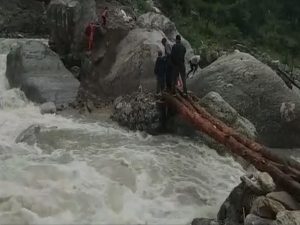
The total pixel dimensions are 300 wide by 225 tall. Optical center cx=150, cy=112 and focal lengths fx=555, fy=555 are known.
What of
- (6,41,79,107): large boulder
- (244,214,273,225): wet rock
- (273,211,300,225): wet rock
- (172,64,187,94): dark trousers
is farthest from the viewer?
(6,41,79,107): large boulder

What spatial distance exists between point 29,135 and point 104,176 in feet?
9.62

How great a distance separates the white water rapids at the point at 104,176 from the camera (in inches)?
377

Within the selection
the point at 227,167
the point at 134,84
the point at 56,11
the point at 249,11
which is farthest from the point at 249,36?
the point at 227,167

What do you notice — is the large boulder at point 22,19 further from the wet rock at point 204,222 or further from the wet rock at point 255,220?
the wet rock at point 255,220

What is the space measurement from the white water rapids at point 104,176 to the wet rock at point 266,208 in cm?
144

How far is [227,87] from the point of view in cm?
1466

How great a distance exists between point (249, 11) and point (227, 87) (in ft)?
90.1

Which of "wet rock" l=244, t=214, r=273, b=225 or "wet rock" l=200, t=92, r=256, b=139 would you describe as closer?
"wet rock" l=244, t=214, r=273, b=225

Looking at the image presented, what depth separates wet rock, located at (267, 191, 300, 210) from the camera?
869 cm

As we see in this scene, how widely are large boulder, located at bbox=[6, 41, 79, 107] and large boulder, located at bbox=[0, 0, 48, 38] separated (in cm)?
703

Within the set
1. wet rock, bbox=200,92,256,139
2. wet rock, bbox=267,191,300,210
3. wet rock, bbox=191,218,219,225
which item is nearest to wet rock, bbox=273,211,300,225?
wet rock, bbox=267,191,300,210

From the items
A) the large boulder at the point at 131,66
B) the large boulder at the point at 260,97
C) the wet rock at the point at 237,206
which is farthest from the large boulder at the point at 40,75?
the wet rock at the point at 237,206

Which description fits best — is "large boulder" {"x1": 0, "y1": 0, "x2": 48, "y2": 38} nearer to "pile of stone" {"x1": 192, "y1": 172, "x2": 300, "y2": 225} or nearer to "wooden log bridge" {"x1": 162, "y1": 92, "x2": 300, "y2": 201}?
"wooden log bridge" {"x1": 162, "y1": 92, "x2": 300, "y2": 201}

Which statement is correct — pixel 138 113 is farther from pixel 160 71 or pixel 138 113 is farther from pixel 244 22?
pixel 244 22
